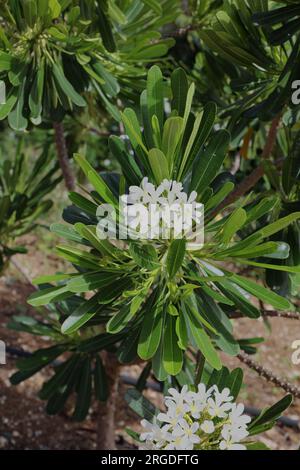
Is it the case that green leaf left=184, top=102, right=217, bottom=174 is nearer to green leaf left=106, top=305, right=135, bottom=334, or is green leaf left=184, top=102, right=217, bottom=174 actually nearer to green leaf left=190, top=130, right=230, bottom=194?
green leaf left=190, top=130, right=230, bottom=194

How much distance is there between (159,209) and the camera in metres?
0.85

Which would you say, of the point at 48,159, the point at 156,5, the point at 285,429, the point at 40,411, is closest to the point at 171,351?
the point at 156,5

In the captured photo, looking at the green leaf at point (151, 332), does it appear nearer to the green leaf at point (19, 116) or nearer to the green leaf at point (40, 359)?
the green leaf at point (19, 116)

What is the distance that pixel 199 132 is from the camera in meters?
0.91

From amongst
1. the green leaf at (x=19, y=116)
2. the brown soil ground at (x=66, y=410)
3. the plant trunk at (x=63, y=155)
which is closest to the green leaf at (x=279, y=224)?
the green leaf at (x=19, y=116)

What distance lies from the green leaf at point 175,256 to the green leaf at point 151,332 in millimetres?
72

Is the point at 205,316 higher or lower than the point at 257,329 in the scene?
higher

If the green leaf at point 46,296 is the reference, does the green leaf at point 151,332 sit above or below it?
below

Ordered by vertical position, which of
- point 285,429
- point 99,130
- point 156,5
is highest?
point 156,5

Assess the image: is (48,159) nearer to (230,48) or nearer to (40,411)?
(230,48)

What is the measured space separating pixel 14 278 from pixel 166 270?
238 cm

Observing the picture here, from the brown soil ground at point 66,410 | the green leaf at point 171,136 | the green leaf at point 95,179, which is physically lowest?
the brown soil ground at point 66,410

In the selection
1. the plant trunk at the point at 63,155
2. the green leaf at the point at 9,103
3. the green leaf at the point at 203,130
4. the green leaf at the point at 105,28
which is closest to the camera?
the green leaf at the point at 203,130

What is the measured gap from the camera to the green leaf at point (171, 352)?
0.84m
